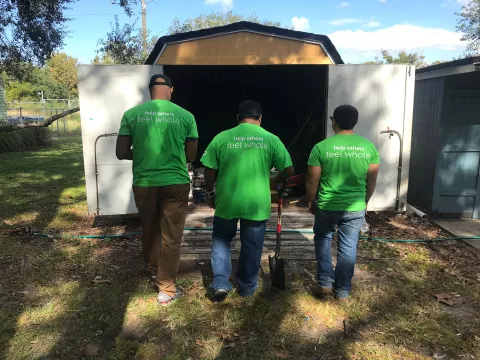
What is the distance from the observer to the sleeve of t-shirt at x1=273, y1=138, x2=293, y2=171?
3.07m

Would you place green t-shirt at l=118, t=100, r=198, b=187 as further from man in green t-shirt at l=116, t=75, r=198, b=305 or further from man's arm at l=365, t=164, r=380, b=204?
man's arm at l=365, t=164, r=380, b=204

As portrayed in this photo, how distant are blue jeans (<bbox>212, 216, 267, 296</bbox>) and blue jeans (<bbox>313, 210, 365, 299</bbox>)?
52cm

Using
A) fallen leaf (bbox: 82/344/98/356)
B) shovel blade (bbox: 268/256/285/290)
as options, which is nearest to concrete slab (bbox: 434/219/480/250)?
shovel blade (bbox: 268/256/285/290)

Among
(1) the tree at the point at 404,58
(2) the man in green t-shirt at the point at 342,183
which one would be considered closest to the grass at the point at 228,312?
(2) the man in green t-shirt at the point at 342,183

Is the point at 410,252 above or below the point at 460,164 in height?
below

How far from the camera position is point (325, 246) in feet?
10.6

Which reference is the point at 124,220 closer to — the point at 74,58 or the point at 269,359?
the point at 269,359

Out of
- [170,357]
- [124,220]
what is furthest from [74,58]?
[170,357]

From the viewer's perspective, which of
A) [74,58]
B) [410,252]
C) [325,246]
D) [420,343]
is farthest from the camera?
[74,58]

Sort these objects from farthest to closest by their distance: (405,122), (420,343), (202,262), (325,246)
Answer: (405,122), (202,262), (325,246), (420,343)

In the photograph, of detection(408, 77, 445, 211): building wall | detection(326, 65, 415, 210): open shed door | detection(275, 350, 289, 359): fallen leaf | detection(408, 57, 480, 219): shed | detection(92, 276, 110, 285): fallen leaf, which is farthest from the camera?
detection(408, 77, 445, 211): building wall

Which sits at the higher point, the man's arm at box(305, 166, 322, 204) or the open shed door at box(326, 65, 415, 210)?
the open shed door at box(326, 65, 415, 210)

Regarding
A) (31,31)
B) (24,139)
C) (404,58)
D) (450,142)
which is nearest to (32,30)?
(31,31)

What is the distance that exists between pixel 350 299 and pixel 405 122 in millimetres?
2863
